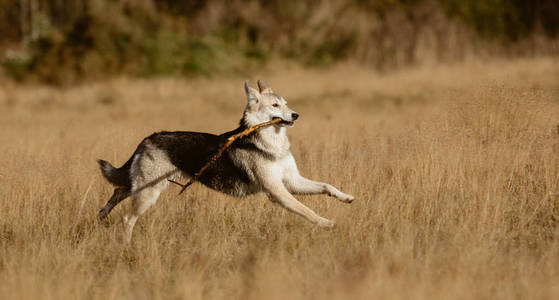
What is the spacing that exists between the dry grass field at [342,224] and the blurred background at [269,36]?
35.2 feet

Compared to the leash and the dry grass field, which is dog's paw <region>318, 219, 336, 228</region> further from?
the leash

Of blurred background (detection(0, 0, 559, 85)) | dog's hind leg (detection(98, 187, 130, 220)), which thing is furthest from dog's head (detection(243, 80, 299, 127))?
blurred background (detection(0, 0, 559, 85))

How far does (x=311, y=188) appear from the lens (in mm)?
4949

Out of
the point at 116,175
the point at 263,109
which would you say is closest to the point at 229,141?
the point at 263,109

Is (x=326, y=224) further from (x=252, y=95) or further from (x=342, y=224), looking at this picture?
(x=252, y=95)

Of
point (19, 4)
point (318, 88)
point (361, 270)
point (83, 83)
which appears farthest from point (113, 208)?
point (19, 4)

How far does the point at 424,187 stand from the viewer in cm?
535

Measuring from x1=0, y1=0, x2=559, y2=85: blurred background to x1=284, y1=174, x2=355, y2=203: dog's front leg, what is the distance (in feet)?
45.0

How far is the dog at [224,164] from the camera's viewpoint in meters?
4.98

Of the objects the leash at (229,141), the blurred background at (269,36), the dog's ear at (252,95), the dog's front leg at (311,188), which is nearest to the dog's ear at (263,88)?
the dog's ear at (252,95)

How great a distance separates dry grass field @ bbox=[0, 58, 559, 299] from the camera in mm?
3576

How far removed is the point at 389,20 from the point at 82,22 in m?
11.5

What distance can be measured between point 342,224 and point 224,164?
1.34 meters

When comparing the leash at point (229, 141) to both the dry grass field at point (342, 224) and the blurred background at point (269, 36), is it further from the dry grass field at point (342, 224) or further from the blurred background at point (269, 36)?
the blurred background at point (269, 36)
